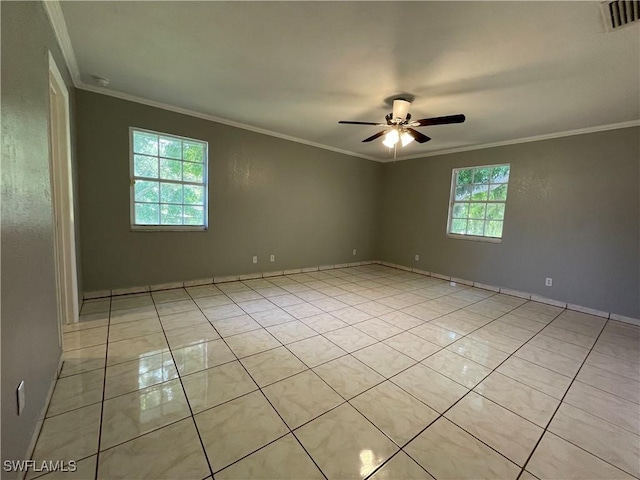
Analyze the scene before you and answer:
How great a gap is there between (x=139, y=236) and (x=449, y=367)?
3816mm

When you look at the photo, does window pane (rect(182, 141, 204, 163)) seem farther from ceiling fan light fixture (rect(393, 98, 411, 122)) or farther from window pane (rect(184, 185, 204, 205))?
ceiling fan light fixture (rect(393, 98, 411, 122))

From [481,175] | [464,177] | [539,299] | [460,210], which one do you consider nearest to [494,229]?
[460,210]

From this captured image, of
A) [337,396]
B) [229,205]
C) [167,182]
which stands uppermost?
[167,182]

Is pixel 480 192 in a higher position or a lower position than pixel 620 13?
lower

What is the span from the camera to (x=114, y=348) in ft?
7.14

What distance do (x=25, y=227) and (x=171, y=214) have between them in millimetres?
2504

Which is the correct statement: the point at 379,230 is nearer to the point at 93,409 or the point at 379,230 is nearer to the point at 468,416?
the point at 468,416

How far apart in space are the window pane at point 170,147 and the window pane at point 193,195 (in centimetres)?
45

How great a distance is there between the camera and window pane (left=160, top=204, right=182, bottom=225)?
363 centimetres

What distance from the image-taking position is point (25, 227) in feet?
4.23

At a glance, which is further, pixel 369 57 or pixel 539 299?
pixel 539 299

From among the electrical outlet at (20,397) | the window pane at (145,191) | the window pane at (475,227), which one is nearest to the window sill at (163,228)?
the window pane at (145,191)

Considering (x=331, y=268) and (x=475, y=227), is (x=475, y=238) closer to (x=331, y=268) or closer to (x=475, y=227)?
(x=475, y=227)

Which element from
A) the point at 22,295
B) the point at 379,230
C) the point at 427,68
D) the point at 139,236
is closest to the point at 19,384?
the point at 22,295
